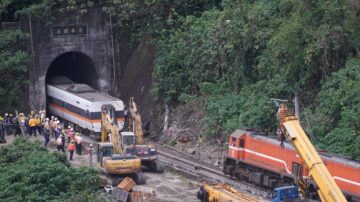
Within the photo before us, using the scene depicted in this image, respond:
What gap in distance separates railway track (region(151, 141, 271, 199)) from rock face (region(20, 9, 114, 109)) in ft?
35.6

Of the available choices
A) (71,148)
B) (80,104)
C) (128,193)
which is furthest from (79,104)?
(128,193)

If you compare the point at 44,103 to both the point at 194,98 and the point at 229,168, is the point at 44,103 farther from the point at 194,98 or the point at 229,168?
the point at 229,168

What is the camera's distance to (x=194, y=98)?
2165 inches

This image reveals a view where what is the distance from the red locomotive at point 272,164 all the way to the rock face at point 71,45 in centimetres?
1949

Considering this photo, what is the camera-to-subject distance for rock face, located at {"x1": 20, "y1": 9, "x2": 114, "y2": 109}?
198 feet

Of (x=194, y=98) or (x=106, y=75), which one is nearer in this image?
(x=194, y=98)

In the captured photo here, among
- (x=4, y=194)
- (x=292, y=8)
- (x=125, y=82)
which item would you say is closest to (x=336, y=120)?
(x=292, y=8)

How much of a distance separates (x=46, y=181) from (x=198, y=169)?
9875 millimetres

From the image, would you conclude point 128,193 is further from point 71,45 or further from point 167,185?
point 71,45

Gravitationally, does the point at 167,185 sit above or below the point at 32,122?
below

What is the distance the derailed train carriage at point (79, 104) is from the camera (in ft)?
176

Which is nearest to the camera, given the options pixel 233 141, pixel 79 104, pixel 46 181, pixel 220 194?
pixel 220 194

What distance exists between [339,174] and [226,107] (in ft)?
46.3

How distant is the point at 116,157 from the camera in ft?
143
